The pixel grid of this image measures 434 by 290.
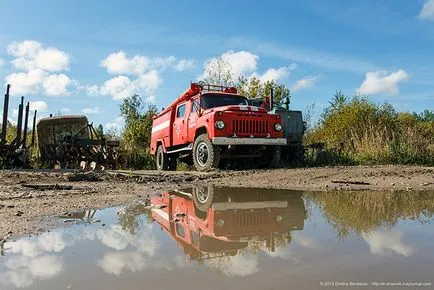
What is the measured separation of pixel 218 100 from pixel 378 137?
4.94 meters

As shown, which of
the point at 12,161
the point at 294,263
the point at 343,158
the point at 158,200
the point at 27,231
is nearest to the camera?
the point at 294,263

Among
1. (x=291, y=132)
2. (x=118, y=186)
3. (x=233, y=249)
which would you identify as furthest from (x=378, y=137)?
(x=233, y=249)

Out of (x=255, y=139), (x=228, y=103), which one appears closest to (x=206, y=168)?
(x=255, y=139)

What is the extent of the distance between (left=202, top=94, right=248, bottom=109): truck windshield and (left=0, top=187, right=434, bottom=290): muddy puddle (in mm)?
6870

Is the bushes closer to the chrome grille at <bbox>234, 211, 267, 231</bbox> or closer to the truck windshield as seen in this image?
the truck windshield

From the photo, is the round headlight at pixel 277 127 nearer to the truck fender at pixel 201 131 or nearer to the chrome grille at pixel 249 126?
the chrome grille at pixel 249 126

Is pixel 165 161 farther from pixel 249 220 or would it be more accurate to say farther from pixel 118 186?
pixel 249 220

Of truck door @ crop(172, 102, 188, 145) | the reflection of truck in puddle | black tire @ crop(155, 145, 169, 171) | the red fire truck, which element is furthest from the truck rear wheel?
the reflection of truck in puddle

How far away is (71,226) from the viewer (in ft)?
11.3

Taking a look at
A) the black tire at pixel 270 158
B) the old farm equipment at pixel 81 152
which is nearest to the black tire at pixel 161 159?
the old farm equipment at pixel 81 152

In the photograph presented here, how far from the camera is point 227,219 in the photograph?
3686mm

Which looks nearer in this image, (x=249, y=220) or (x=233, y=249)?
(x=233, y=249)

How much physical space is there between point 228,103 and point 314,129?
29.9 ft

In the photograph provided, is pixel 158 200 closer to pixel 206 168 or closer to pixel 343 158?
pixel 206 168
